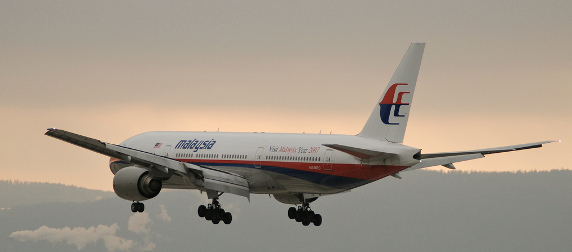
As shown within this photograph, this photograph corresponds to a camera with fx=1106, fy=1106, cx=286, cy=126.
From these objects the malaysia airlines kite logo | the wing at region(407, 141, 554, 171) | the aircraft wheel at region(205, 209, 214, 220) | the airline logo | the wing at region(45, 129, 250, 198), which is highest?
the malaysia airlines kite logo

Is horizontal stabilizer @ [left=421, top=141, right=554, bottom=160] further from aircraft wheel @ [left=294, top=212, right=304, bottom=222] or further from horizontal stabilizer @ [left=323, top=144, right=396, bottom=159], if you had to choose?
aircraft wheel @ [left=294, top=212, right=304, bottom=222]

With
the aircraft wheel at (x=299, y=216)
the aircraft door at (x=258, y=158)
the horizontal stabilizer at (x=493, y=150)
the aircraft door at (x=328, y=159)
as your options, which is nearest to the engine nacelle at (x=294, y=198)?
the aircraft wheel at (x=299, y=216)

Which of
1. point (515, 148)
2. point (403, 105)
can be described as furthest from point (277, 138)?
point (515, 148)

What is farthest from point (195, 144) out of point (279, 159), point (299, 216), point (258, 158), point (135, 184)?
point (299, 216)

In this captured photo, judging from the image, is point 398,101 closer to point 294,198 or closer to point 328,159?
point 328,159

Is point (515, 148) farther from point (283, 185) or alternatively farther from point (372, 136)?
point (283, 185)

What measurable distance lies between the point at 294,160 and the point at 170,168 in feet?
28.5

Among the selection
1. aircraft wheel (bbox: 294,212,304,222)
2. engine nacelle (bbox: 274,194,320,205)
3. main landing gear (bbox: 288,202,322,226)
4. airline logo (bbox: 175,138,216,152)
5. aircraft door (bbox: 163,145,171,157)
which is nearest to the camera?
engine nacelle (bbox: 274,194,320,205)

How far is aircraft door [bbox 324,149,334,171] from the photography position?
75.6 m

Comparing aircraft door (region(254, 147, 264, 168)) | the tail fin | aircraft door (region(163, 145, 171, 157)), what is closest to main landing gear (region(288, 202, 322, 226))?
aircraft door (region(254, 147, 264, 168))

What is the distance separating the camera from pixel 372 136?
76812 mm

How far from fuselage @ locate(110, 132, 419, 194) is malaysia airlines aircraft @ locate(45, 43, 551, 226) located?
7 centimetres

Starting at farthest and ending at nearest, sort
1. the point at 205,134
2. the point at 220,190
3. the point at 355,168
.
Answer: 1. the point at 205,134
2. the point at 220,190
3. the point at 355,168

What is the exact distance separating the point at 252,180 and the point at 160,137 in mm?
11118
